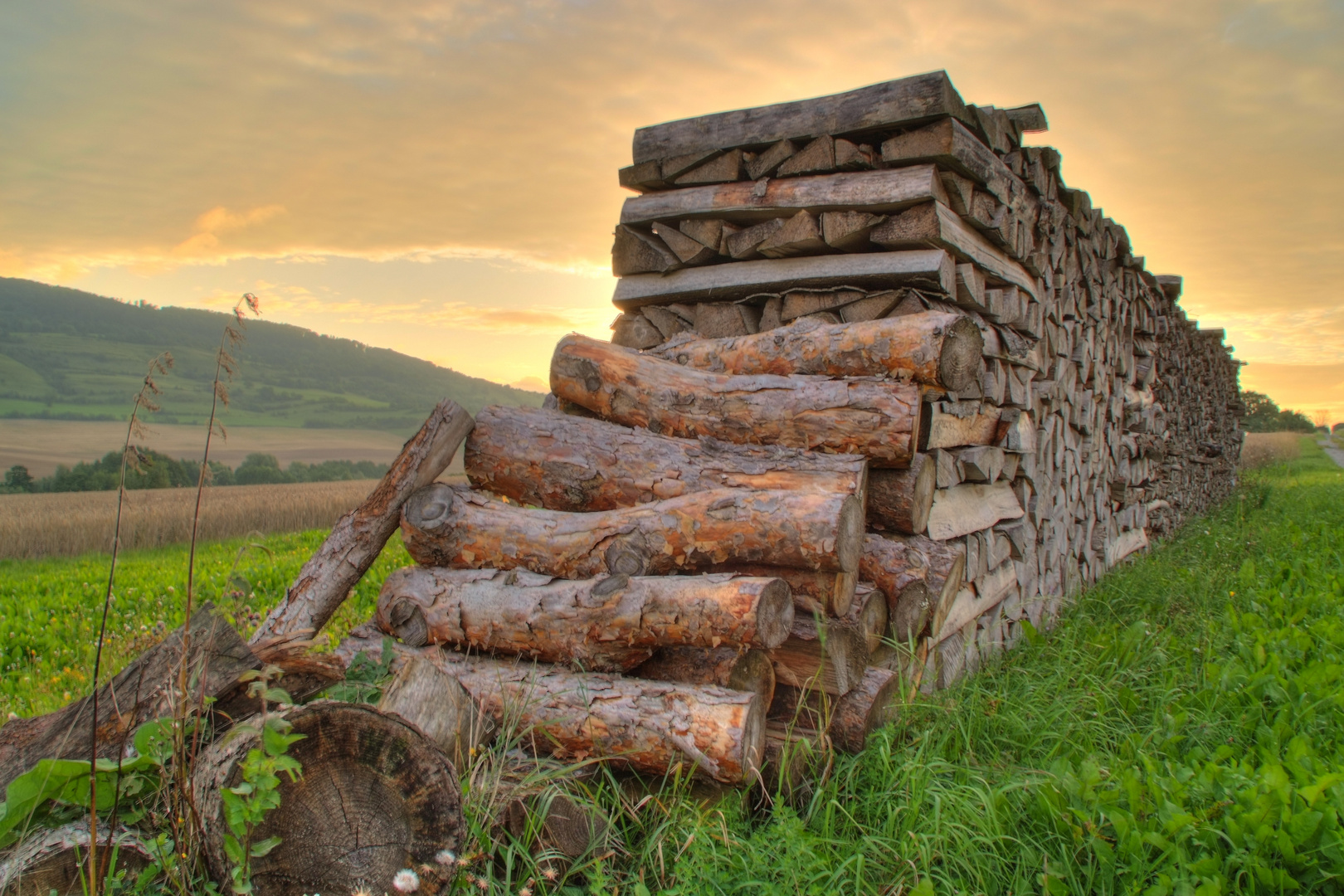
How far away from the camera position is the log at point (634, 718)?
2.46 m

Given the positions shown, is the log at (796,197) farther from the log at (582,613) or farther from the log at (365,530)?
the log at (582,613)

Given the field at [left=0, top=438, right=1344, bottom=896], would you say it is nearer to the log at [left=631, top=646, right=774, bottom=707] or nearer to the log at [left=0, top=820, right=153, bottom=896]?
the log at [left=631, top=646, right=774, bottom=707]

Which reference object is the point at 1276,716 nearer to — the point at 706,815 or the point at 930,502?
the point at 930,502

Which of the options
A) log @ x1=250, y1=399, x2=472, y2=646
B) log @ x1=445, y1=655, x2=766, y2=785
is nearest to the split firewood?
log @ x1=250, y1=399, x2=472, y2=646

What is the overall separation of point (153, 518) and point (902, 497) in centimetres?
1377

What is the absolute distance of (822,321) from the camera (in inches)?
163

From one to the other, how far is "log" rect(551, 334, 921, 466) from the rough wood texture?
1.60 metres

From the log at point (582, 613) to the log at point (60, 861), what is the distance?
127cm

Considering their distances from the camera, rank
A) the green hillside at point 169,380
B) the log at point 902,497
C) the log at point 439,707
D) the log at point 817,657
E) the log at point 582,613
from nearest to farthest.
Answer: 1. the log at point 439,707
2. the log at point 582,613
3. the log at point 817,657
4. the log at point 902,497
5. the green hillside at point 169,380

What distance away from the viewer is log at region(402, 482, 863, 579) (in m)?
2.83

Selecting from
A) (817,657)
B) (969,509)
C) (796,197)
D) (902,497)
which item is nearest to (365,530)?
(817,657)

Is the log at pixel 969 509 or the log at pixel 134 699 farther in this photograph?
the log at pixel 969 509

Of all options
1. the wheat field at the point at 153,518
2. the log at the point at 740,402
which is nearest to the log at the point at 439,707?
the log at the point at 740,402

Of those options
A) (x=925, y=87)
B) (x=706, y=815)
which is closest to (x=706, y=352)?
(x=925, y=87)
